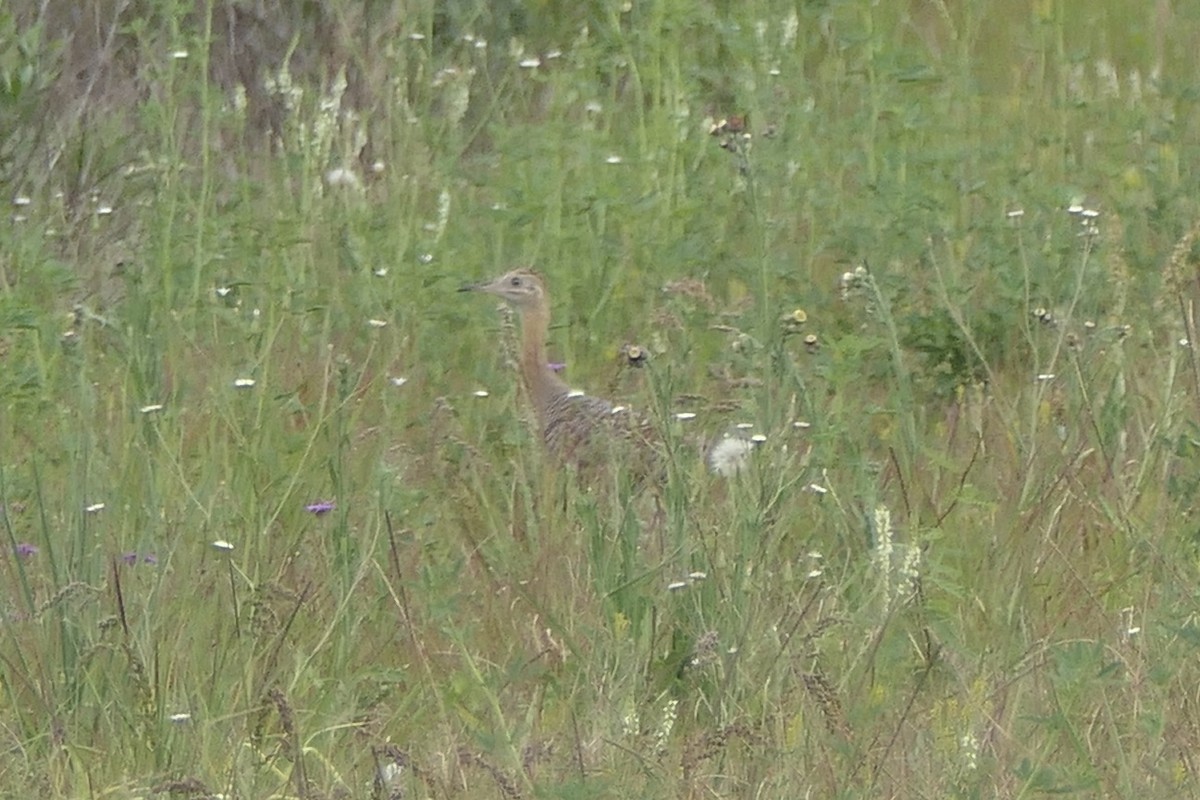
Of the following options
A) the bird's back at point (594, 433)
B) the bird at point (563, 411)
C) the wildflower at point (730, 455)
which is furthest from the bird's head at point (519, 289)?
the wildflower at point (730, 455)

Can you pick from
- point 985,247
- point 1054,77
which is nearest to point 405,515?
point 985,247

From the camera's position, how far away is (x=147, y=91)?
7500mm

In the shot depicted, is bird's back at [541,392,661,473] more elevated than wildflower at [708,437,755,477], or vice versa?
wildflower at [708,437,755,477]

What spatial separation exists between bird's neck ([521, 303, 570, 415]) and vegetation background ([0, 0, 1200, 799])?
0.33ft

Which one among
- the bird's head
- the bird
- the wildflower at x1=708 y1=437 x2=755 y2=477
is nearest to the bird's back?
the bird

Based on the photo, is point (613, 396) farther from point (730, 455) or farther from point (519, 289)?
point (730, 455)

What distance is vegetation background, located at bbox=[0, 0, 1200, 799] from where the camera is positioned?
11.6 feet

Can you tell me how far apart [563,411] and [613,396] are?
273mm

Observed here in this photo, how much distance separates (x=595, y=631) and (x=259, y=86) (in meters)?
4.80

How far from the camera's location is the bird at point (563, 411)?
4801 mm

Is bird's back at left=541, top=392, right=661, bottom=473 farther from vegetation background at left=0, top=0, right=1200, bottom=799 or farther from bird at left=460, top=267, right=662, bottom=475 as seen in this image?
vegetation background at left=0, top=0, right=1200, bottom=799

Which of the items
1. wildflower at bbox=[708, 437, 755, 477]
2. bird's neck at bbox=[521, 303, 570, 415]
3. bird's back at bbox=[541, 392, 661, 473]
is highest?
wildflower at bbox=[708, 437, 755, 477]

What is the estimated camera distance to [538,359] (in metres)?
6.25

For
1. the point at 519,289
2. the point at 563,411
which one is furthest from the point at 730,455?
the point at 519,289
